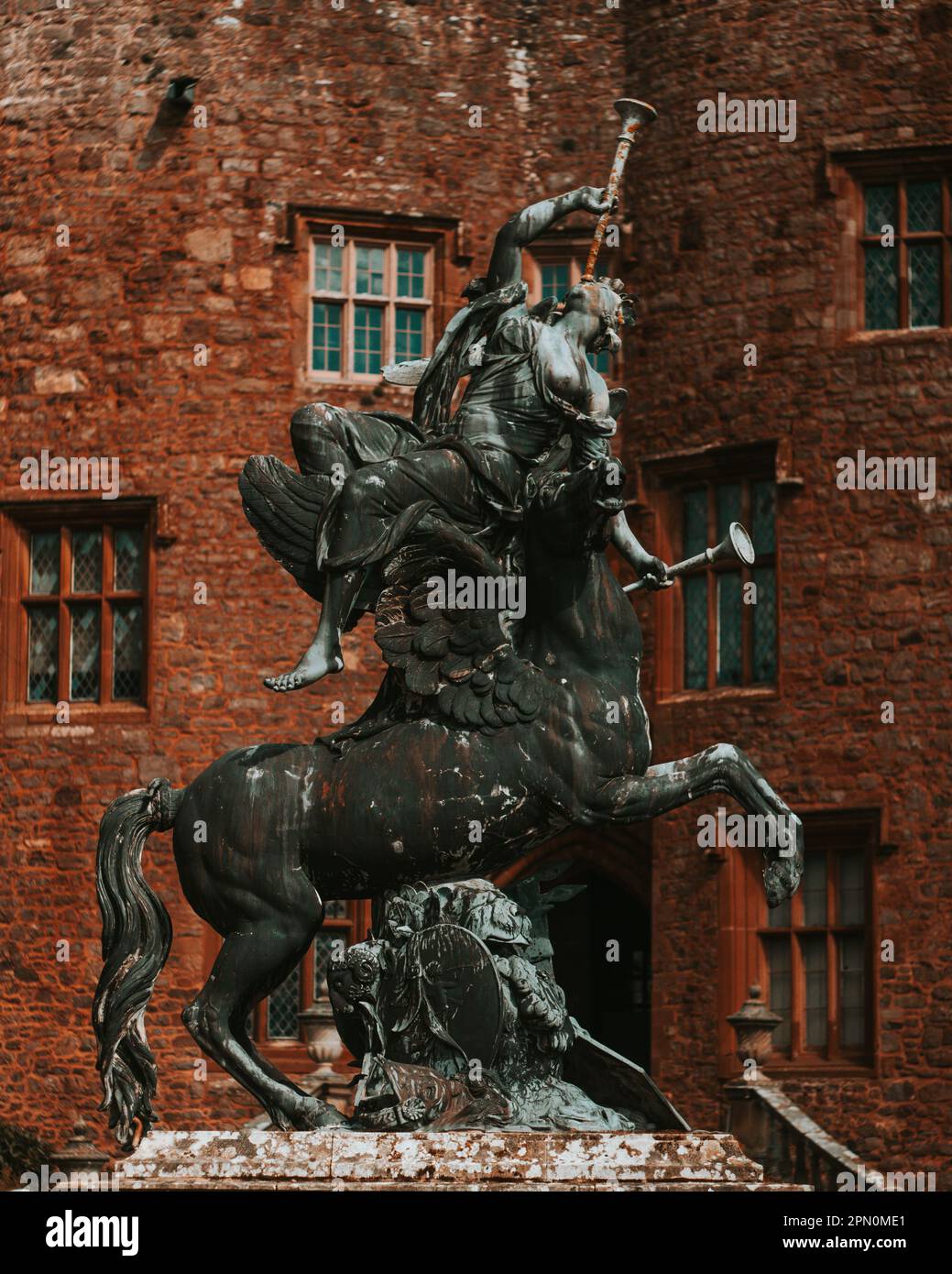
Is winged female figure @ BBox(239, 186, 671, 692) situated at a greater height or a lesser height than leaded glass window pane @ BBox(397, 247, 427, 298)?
lesser

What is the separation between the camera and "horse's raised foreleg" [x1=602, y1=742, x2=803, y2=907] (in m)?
9.84

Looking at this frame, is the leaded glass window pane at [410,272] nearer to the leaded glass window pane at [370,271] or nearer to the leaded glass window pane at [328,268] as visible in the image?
the leaded glass window pane at [370,271]

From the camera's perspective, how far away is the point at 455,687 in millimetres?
10203

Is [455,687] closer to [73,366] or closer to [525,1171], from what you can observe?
[525,1171]

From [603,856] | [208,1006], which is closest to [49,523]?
[603,856]

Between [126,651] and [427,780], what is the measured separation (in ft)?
46.8

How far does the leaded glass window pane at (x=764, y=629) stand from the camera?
22.9m

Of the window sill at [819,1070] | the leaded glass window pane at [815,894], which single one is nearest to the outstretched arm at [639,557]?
the window sill at [819,1070]

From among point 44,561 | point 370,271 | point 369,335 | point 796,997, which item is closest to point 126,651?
point 44,561

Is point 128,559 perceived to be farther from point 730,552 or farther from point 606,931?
point 730,552

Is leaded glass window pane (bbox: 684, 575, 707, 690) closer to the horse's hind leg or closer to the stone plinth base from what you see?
the horse's hind leg

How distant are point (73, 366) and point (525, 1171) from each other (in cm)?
1558

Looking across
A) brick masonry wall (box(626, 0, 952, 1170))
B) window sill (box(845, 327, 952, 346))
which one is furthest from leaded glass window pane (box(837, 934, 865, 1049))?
window sill (box(845, 327, 952, 346))

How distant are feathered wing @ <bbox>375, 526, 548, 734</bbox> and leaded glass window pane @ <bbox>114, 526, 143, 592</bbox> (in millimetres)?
14039
